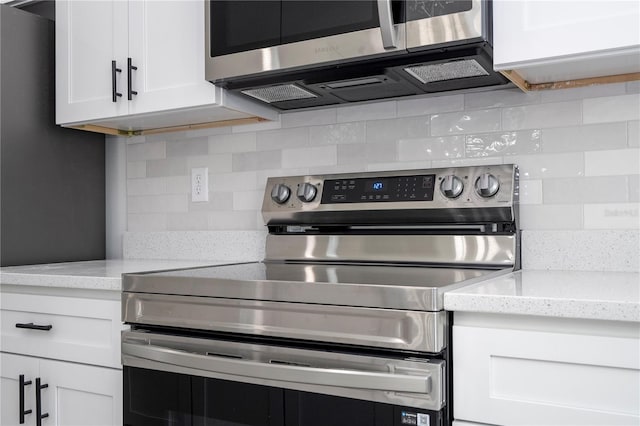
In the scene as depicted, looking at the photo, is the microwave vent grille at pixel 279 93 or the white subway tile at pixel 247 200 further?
the white subway tile at pixel 247 200

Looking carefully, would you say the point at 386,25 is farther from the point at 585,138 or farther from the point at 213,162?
the point at 213,162

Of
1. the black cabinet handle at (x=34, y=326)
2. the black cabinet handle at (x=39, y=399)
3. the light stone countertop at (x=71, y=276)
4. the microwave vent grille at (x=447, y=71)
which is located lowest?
the black cabinet handle at (x=39, y=399)

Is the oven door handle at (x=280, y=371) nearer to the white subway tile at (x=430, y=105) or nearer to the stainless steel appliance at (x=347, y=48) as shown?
the stainless steel appliance at (x=347, y=48)

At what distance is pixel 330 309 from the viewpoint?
1143 millimetres

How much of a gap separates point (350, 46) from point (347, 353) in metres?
0.75

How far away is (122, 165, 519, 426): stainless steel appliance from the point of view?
3.57 feet

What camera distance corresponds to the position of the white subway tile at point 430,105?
5.53ft

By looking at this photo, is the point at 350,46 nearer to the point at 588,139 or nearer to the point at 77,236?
the point at 588,139

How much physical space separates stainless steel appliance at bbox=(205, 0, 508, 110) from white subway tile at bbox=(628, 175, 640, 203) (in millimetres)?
404

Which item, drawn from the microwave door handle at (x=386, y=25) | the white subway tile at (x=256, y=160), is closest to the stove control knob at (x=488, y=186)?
the microwave door handle at (x=386, y=25)

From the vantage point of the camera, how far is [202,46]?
1.75 meters

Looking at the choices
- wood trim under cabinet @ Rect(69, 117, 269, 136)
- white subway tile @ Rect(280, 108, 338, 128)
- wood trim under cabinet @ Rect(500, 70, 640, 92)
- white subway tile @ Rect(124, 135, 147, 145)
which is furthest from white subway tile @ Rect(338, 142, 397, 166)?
white subway tile @ Rect(124, 135, 147, 145)

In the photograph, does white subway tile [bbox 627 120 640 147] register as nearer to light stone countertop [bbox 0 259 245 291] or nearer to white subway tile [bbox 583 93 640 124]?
white subway tile [bbox 583 93 640 124]

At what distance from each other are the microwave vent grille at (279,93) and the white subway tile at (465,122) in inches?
14.7
